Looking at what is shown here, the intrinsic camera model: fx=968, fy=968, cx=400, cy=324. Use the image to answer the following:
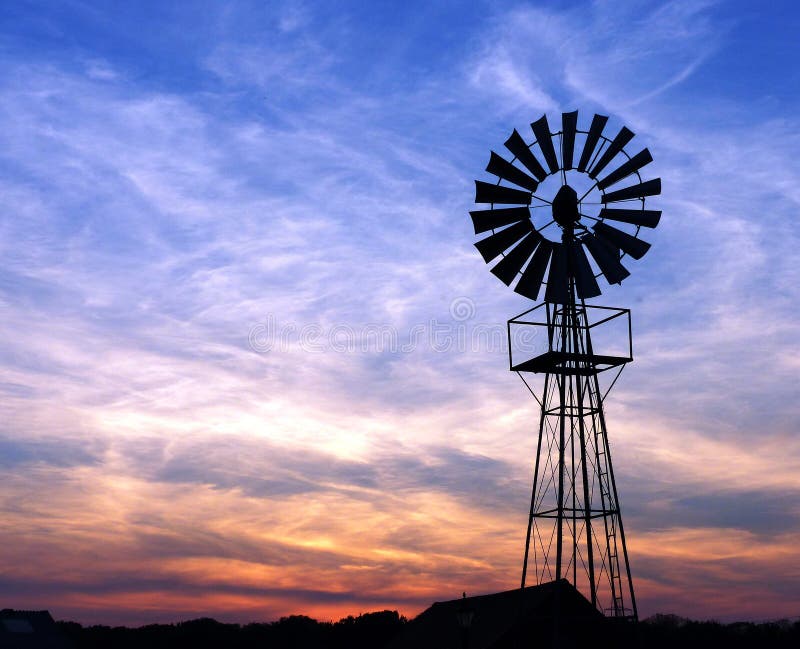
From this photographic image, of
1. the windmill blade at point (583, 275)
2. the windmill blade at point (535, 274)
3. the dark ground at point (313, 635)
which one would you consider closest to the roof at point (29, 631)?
the dark ground at point (313, 635)

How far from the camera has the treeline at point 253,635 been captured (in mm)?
83000

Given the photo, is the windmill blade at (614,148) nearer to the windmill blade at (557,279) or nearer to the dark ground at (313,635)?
the windmill blade at (557,279)

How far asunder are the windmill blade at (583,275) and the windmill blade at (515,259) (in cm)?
137

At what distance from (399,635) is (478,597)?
247 inches

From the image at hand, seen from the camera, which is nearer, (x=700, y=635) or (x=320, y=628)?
(x=700, y=635)

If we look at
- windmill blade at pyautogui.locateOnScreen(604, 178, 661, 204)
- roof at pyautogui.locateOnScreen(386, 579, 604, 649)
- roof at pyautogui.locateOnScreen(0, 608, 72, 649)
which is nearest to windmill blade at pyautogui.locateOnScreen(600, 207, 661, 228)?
windmill blade at pyautogui.locateOnScreen(604, 178, 661, 204)

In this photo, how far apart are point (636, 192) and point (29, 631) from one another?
164 feet

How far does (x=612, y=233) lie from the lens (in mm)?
33406

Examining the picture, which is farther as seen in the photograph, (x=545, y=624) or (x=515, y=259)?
(x=545, y=624)

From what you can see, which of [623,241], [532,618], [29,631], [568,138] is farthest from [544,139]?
[29,631]

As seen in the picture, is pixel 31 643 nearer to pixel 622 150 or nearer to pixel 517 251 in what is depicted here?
pixel 517 251

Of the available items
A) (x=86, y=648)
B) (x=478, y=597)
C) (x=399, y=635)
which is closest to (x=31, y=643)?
(x=86, y=648)

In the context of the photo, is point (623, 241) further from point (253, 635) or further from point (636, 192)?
point (253, 635)

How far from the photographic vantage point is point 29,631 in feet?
206
